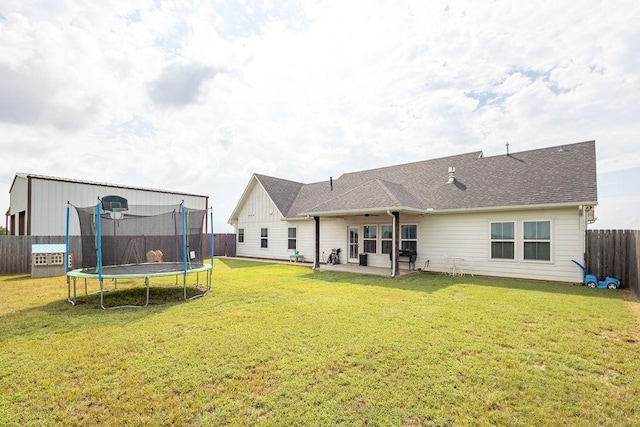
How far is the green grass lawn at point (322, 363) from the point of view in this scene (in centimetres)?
266

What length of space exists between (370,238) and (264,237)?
7733mm

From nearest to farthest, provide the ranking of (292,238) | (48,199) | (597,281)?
(597,281) → (48,199) → (292,238)

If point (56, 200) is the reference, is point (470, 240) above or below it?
below

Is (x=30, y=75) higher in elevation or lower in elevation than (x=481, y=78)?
lower

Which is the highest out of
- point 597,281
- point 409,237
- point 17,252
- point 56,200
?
point 56,200

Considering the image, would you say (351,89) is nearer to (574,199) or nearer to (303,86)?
(303,86)

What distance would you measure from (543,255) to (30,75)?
1634 cm

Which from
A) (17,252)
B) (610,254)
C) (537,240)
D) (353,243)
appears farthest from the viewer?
(353,243)

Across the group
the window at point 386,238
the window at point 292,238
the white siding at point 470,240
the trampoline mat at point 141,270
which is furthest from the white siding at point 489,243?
the trampoline mat at point 141,270

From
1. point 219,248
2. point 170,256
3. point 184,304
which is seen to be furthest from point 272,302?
point 219,248

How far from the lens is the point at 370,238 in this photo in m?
13.8

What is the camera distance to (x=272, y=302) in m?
6.74

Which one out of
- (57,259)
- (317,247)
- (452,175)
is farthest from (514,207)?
(57,259)

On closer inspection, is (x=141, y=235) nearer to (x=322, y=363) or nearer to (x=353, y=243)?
(x=322, y=363)
